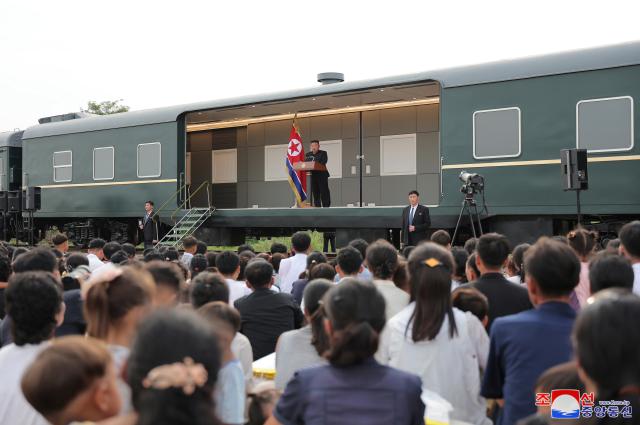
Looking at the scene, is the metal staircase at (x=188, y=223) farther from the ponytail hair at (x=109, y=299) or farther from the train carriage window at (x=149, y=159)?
the ponytail hair at (x=109, y=299)

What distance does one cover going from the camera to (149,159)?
15758mm

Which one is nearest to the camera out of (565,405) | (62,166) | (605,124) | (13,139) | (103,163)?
(565,405)

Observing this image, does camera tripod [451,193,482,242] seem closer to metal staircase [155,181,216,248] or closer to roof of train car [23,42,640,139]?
roof of train car [23,42,640,139]

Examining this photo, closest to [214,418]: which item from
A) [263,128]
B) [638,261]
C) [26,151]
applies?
[638,261]

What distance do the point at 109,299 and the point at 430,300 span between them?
1512 mm

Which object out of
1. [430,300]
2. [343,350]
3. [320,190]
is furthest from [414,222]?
[343,350]

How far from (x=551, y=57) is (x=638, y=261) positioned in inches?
243

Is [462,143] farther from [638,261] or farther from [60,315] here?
[60,315]

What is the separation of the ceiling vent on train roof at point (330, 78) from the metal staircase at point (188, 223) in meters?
3.73

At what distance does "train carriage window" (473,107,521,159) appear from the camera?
1073 centimetres

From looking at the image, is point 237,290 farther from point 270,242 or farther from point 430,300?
point 270,242

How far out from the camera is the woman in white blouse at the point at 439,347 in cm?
329

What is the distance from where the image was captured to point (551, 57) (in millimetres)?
10492

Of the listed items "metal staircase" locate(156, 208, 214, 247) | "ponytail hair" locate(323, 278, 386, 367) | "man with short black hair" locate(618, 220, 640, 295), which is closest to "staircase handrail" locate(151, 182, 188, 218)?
"metal staircase" locate(156, 208, 214, 247)
